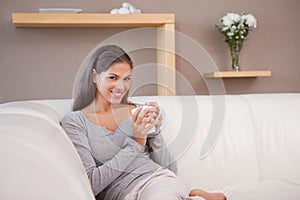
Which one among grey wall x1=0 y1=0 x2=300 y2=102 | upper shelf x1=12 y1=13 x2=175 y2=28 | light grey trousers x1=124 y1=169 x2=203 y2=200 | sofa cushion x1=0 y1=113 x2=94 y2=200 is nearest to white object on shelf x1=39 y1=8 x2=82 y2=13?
upper shelf x1=12 y1=13 x2=175 y2=28

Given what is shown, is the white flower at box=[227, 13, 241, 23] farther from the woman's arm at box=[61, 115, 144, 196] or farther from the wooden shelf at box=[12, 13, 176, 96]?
the woman's arm at box=[61, 115, 144, 196]

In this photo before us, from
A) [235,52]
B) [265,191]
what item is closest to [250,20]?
[235,52]

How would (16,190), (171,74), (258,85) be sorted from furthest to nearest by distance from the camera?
(258,85) → (171,74) → (16,190)

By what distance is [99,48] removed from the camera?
1589mm

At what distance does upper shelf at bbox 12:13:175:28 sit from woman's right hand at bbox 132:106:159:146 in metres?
1.83

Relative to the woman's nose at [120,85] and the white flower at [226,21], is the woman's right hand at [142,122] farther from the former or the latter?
the white flower at [226,21]

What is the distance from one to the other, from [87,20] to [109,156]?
6.00 feet

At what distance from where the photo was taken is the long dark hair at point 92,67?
157 cm

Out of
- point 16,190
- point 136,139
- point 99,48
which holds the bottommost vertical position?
point 136,139

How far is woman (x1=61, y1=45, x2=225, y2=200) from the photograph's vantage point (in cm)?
148

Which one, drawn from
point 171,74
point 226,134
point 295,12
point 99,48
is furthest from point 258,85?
point 99,48

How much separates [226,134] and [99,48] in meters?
0.71

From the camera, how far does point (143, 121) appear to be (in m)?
1.48

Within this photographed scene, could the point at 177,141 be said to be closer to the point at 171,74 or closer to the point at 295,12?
the point at 171,74
